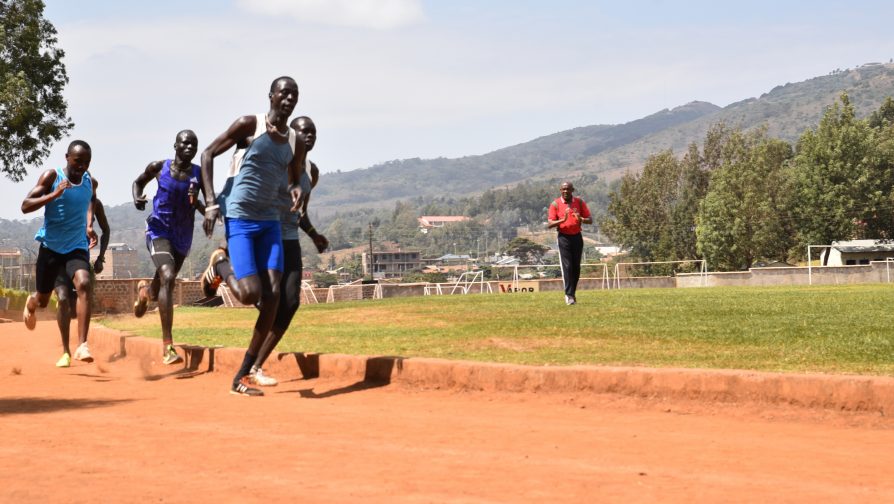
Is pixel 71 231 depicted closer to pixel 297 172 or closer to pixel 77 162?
pixel 77 162

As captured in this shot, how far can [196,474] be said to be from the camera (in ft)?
14.7

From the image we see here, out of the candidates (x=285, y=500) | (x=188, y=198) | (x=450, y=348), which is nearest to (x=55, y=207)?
(x=188, y=198)

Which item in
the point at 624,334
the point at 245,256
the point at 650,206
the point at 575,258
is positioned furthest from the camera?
the point at 650,206

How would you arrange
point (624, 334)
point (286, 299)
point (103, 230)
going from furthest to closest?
point (103, 230)
point (624, 334)
point (286, 299)

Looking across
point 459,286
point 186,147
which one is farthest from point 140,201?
point 459,286

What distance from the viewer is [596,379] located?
23.6 feet

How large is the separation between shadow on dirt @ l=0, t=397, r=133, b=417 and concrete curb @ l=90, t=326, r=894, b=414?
196 centimetres

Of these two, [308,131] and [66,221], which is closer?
[308,131]

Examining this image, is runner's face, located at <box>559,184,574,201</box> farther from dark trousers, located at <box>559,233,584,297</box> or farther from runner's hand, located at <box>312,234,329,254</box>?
runner's hand, located at <box>312,234,329,254</box>

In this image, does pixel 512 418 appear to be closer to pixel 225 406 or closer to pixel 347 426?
pixel 347 426

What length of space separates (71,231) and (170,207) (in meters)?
0.94

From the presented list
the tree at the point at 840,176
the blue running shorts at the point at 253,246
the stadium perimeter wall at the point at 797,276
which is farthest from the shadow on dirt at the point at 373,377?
the tree at the point at 840,176

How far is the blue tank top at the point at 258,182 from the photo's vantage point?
805cm

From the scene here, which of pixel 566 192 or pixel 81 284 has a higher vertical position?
pixel 566 192
